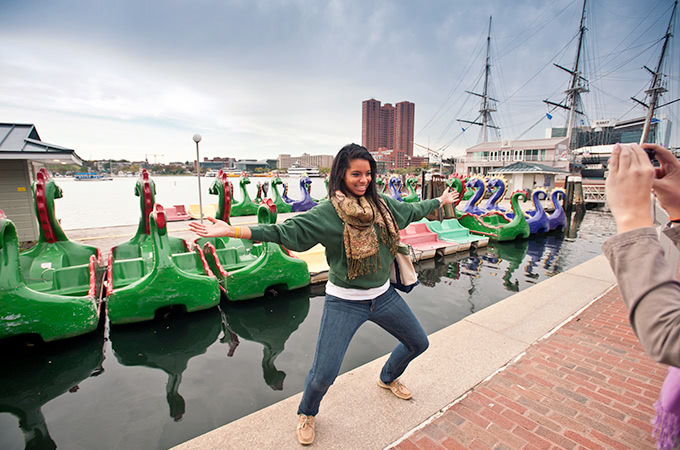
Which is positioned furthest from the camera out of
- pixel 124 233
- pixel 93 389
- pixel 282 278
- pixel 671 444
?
pixel 124 233

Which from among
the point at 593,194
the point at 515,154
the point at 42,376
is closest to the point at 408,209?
the point at 42,376

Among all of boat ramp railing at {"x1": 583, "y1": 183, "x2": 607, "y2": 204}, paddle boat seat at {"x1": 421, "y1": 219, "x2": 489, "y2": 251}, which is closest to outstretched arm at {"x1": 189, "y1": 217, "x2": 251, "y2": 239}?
paddle boat seat at {"x1": 421, "y1": 219, "x2": 489, "y2": 251}

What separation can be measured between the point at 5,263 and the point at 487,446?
4.93 metres

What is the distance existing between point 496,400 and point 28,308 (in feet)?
15.8

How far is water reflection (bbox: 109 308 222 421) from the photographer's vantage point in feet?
12.9

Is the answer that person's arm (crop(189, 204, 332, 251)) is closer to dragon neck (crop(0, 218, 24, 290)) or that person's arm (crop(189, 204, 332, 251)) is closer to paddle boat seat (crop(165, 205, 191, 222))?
dragon neck (crop(0, 218, 24, 290))

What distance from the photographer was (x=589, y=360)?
3.38 metres

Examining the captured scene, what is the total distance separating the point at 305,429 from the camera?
7.83ft

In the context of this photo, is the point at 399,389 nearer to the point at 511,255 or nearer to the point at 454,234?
the point at 511,255

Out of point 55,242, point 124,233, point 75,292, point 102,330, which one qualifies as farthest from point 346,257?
point 124,233

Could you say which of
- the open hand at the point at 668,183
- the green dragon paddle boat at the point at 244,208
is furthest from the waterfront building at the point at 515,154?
the open hand at the point at 668,183

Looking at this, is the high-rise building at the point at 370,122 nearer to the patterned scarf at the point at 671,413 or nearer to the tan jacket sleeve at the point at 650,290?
the patterned scarf at the point at 671,413

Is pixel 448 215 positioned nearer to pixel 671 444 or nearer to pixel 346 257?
pixel 346 257

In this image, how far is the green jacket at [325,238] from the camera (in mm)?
2158
